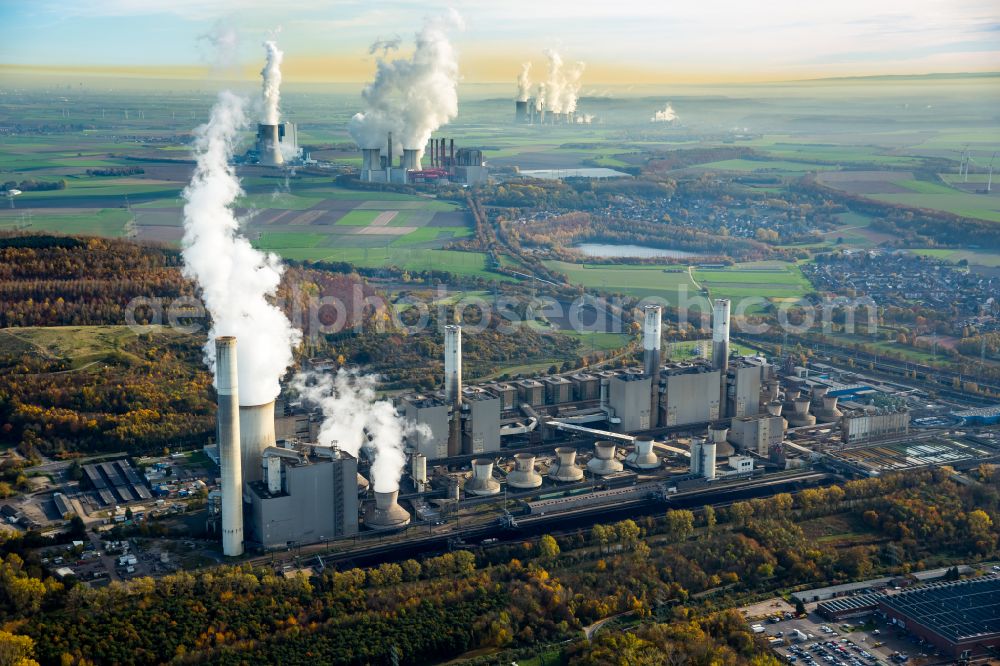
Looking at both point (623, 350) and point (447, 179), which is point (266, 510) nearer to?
point (623, 350)

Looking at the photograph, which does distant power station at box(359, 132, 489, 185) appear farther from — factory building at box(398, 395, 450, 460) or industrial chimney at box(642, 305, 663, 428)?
factory building at box(398, 395, 450, 460)

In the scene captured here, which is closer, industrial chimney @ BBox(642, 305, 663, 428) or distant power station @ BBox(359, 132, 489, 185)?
Result: industrial chimney @ BBox(642, 305, 663, 428)

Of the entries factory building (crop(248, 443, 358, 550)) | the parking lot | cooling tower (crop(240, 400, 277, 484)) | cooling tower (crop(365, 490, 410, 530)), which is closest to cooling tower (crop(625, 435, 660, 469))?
cooling tower (crop(365, 490, 410, 530))

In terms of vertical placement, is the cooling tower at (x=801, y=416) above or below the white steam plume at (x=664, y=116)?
below

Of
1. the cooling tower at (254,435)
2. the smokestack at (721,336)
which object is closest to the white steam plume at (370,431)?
the cooling tower at (254,435)

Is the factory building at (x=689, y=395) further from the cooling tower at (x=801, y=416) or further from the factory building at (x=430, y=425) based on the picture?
the factory building at (x=430, y=425)

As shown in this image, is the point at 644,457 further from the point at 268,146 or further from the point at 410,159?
the point at 268,146

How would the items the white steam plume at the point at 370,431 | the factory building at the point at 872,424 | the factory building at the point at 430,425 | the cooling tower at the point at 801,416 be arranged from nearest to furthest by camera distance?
the white steam plume at the point at 370,431, the factory building at the point at 430,425, the factory building at the point at 872,424, the cooling tower at the point at 801,416
